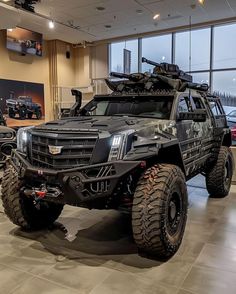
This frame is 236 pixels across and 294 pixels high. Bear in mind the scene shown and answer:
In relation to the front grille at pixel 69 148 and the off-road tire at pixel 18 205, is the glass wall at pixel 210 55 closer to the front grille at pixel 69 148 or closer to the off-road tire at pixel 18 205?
the off-road tire at pixel 18 205

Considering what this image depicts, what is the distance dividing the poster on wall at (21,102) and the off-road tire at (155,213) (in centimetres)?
830

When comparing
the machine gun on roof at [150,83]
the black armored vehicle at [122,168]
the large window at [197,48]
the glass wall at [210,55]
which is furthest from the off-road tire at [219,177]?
the large window at [197,48]

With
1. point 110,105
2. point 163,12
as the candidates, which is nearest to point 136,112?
point 110,105

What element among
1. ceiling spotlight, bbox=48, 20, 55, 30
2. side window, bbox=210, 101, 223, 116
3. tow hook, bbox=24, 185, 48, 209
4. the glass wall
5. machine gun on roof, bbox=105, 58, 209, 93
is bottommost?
tow hook, bbox=24, 185, 48, 209

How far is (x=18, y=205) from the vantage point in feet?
10.8

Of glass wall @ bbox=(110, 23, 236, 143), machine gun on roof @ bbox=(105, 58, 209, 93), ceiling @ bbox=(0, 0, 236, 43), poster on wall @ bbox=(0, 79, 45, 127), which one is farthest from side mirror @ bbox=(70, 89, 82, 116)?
poster on wall @ bbox=(0, 79, 45, 127)

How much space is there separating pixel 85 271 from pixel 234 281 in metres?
1.24

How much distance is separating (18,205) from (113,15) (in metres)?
7.42

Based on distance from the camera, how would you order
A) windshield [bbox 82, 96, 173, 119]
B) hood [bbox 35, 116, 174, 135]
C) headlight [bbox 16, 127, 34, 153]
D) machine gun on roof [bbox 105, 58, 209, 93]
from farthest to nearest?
machine gun on roof [bbox 105, 58, 209, 93] < windshield [bbox 82, 96, 173, 119] < headlight [bbox 16, 127, 34, 153] < hood [bbox 35, 116, 174, 135]

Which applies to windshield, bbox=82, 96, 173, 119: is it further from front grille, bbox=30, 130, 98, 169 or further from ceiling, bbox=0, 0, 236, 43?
ceiling, bbox=0, 0, 236, 43

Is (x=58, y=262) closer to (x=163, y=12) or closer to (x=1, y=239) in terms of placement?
(x=1, y=239)

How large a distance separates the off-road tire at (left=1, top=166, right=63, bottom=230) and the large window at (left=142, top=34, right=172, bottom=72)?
28.5 feet

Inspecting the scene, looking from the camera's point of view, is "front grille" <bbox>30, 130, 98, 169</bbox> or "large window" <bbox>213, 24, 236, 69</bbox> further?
"large window" <bbox>213, 24, 236, 69</bbox>

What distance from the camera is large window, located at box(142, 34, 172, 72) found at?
11.2m
